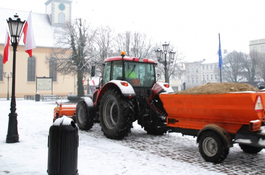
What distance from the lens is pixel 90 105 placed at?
9383 millimetres

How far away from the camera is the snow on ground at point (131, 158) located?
199 inches

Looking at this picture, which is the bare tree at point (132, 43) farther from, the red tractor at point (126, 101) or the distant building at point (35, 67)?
the red tractor at point (126, 101)

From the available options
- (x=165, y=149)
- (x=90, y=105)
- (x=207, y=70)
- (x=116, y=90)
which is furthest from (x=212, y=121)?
(x=207, y=70)

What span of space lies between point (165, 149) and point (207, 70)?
7917cm

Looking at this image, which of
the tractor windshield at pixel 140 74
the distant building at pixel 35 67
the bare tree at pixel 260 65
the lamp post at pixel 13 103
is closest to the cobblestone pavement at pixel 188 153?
the tractor windshield at pixel 140 74

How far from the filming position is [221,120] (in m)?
5.68

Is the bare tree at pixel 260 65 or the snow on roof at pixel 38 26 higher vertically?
the snow on roof at pixel 38 26

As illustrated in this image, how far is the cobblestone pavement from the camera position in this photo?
17.2 ft

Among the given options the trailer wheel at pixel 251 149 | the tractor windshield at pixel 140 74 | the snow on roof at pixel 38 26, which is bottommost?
the trailer wheel at pixel 251 149

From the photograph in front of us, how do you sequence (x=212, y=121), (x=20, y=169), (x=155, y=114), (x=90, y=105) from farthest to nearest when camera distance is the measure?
(x=90, y=105) → (x=155, y=114) → (x=212, y=121) → (x=20, y=169)

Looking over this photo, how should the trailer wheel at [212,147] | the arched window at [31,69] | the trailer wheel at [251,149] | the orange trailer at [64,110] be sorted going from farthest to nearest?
the arched window at [31,69], the orange trailer at [64,110], the trailer wheel at [251,149], the trailer wheel at [212,147]

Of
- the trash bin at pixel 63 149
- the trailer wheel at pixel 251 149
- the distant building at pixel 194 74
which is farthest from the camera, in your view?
the distant building at pixel 194 74

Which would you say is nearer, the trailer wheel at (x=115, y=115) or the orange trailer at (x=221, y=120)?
the orange trailer at (x=221, y=120)

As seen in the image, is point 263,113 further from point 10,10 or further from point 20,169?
point 10,10
